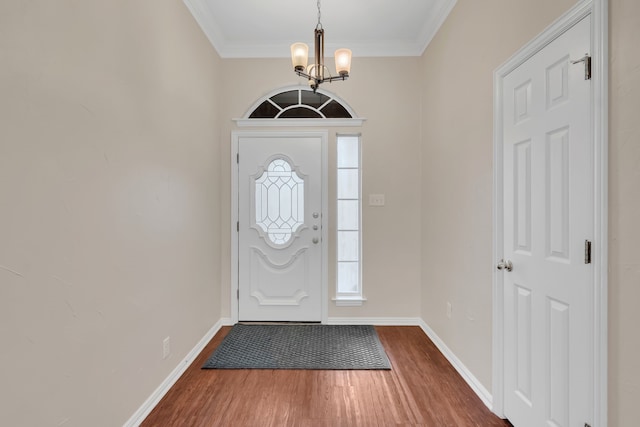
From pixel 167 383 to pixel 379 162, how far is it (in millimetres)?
2603

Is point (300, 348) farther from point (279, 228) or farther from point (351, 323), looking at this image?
point (279, 228)

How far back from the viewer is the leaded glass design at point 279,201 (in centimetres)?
333

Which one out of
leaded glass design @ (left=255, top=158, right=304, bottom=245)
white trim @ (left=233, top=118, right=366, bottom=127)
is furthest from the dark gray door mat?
white trim @ (left=233, top=118, right=366, bottom=127)

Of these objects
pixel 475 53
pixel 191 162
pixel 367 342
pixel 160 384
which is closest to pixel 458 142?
pixel 475 53

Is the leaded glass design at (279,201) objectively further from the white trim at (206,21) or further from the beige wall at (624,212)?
the beige wall at (624,212)

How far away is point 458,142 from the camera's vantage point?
2430 millimetres

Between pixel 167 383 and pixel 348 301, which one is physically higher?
pixel 348 301

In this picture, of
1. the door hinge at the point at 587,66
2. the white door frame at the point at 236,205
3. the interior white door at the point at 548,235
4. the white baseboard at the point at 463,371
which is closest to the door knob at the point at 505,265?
the interior white door at the point at 548,235

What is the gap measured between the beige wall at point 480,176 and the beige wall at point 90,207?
2067mm

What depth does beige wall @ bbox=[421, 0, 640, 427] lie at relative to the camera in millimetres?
1098

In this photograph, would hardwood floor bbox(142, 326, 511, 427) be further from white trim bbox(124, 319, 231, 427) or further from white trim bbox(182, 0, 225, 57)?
white trim bbox(182, 0, 225, 57)

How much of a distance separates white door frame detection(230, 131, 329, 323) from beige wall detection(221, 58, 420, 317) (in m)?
0.05

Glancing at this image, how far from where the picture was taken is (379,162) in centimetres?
331

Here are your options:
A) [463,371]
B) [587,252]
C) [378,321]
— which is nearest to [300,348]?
[378,321]
